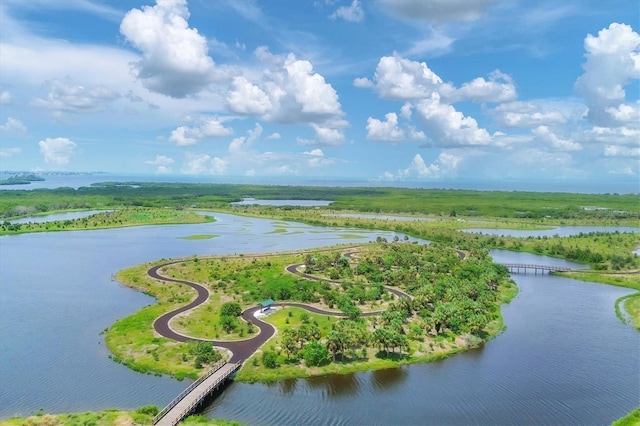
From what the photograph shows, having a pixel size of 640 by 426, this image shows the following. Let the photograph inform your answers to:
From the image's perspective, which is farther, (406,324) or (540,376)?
(406,324)

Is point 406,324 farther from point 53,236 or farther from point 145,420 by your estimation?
point 53,236

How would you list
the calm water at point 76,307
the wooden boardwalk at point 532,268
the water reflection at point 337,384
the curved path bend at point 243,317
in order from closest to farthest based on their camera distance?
1. the calm water at point 76,307
2. the water reflection at point 337,384
3. the curved path bend at point 243,317
4. the wooden boardwalk at point 532,268

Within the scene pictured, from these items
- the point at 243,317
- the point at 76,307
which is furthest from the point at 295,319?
the point at 76,307

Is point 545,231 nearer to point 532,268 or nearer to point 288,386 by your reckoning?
point 532,268

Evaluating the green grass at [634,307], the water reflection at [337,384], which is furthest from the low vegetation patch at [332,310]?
the green grass at [634,307]

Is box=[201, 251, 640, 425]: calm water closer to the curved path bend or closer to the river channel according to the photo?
the river channel

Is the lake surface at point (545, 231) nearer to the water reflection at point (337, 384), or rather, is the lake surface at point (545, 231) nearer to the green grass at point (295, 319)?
the green grass at point (295, 319)

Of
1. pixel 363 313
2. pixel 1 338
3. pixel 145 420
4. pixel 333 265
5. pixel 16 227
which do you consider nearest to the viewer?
pixel 145 420

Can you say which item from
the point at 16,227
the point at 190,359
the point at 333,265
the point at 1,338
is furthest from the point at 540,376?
the point at 16,227
